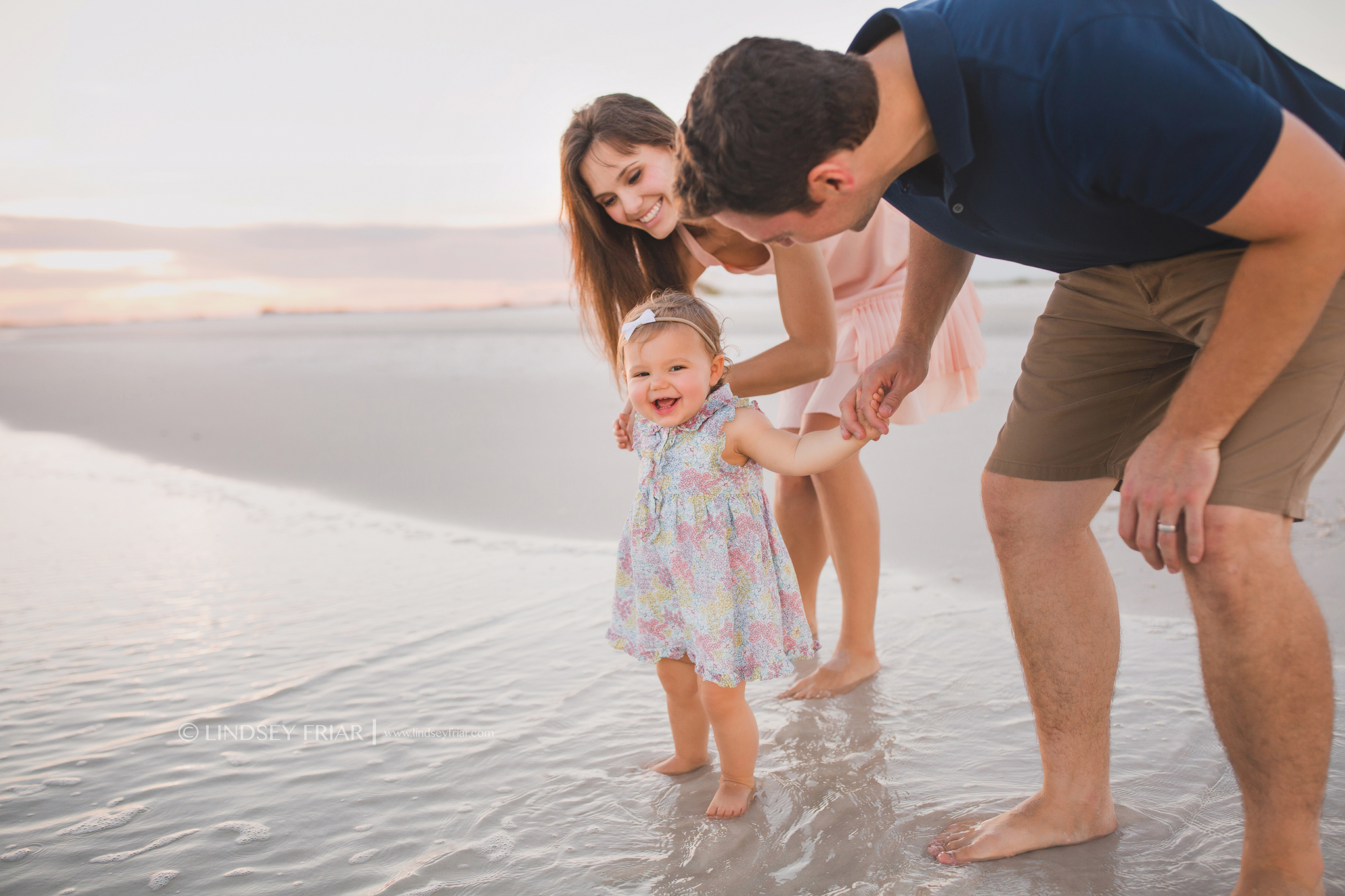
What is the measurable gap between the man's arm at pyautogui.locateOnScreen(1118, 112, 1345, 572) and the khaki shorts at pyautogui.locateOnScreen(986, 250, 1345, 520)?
56 mm

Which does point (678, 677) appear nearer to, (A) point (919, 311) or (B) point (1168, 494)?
(A) point (919, 311)

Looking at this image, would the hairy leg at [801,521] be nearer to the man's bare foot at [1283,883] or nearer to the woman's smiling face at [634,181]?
the woman's smiling face at [634,181]

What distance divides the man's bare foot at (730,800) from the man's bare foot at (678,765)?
0.15 meters

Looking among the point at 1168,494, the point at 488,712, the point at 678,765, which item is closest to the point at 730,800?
the point at 678,765

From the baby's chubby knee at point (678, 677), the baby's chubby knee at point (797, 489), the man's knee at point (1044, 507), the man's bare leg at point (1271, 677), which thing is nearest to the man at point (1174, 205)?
the man's bare leg at point (1271, 677)

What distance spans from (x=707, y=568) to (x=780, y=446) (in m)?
0.32

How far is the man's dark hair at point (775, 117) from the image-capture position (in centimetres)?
141

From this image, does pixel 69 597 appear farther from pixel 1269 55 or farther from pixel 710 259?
pixel 1269 55

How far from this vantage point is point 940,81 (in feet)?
4.59

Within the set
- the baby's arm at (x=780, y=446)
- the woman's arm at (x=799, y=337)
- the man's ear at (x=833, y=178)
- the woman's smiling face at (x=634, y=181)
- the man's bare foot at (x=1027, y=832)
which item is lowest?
the man's bare foot at (x=1027, y=832)

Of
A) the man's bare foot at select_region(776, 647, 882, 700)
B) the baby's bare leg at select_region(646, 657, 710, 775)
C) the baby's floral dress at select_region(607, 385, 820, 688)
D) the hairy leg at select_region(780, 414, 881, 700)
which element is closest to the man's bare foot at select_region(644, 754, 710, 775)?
the baby's bare leg at select_region(646, 657, 710, 775)

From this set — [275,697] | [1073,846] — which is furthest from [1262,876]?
[275,697]

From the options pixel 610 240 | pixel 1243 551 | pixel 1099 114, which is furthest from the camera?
pixel 610 240

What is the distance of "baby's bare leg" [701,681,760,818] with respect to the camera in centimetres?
201
